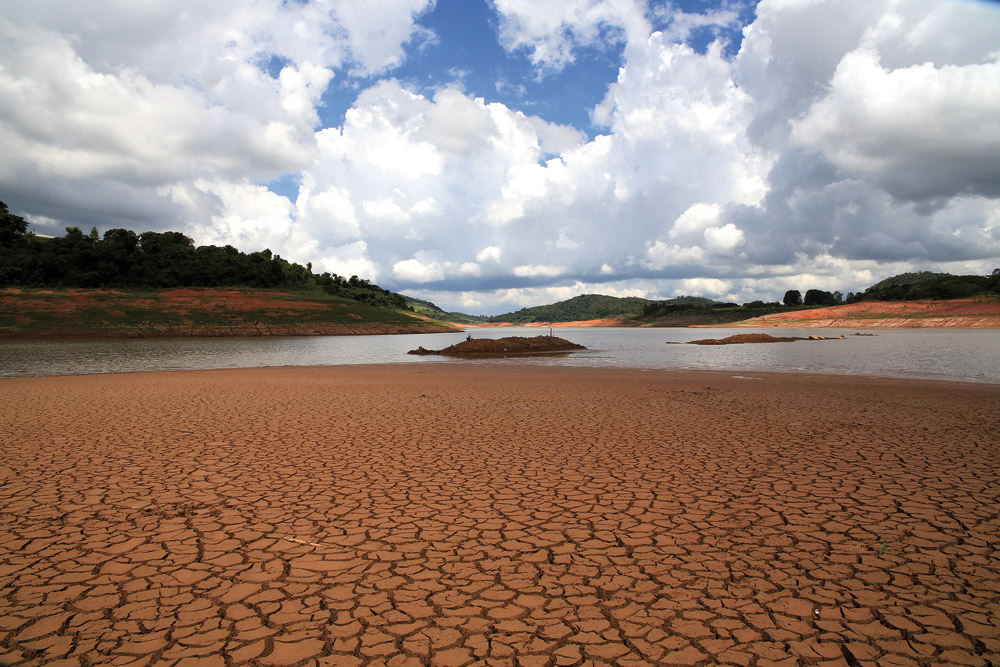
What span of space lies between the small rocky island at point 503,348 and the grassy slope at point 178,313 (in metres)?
44.0

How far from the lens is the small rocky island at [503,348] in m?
40.6

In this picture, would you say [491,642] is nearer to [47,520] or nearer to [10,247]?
[47,520]

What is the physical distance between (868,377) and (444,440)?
2155 cm

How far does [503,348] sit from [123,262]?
76414 millimetres

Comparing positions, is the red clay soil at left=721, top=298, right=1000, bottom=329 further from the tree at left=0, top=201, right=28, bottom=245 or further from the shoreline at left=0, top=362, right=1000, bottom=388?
the tree at left=0, top=201, right=28, bottom=245

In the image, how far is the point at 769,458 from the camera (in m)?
8.66

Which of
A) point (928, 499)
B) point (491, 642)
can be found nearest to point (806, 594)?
point (491, 642)

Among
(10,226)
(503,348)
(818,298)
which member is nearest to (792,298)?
(818,298)

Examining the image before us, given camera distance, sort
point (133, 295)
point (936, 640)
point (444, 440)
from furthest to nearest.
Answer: point (133, 295)
point (444, 440)
point (936, 640)

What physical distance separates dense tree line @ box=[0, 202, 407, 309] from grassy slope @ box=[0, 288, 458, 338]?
21.5 ft

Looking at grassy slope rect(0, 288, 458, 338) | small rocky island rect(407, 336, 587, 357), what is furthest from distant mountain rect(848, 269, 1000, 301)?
grassy slope rect(0, 288, 458, 338)

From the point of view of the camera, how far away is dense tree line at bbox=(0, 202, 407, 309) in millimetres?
70750

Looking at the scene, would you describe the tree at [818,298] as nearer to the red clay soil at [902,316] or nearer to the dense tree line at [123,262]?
the red clay soil at [902,316]

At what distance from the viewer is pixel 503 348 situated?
42.2 metres
